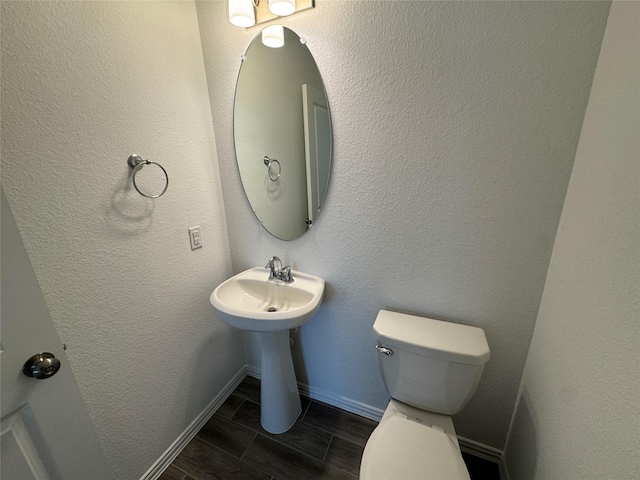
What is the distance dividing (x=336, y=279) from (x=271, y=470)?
96 centimetres

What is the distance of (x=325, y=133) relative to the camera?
44.4 inches

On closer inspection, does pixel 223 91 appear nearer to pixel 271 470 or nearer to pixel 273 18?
pixel 273 18

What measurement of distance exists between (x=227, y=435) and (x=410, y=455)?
1.02 m

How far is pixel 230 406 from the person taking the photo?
1.54 metres

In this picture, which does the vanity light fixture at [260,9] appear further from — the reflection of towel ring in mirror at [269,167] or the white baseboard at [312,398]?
the white baseboard at [312,398]

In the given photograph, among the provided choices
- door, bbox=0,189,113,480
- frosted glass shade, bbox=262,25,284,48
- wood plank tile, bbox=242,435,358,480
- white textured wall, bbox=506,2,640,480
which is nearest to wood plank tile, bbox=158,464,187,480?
wood plank tile, bbox=242,435,358,480

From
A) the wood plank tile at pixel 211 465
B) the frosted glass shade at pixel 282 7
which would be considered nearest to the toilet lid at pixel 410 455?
the wood plank tile at pixel 211 465

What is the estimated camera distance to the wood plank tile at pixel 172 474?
1185 millimetres

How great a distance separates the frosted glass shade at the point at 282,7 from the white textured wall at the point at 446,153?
Result: 0.07m

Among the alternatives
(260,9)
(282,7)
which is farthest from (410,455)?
(260,9)

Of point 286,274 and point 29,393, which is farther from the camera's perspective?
point 286,274

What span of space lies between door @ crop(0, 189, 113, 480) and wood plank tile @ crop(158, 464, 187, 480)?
57 cm

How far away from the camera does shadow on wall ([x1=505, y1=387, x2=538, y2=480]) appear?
0.90 meters

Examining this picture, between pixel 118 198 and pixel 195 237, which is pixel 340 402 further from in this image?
pixel 118 198
